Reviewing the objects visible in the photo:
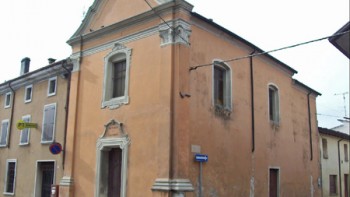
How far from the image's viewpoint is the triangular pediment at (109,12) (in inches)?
594

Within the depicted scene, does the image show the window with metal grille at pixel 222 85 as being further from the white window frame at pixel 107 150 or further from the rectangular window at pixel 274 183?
the rectangular window at pixel 274 183

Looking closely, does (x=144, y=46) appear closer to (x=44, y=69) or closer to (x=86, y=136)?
(x=86, y=136)

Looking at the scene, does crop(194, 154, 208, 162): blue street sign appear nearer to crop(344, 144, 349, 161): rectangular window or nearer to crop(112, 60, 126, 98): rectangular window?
crop(112, 60, 126, 98): rectangular window

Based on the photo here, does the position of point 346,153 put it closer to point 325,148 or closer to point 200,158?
point 325,148

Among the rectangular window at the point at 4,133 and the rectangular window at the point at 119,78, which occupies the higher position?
the rectangular window at the point at 119,78

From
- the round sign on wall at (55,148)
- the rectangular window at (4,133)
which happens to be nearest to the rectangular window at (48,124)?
the round sign on wall at (55,148)

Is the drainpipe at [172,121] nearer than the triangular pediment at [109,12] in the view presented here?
Yes

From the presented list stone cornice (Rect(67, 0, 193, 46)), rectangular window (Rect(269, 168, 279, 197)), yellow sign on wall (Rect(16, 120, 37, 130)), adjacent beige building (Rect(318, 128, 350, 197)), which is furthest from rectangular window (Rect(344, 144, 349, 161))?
yellow sign on wall (Rect(16, 120, 37, 130))

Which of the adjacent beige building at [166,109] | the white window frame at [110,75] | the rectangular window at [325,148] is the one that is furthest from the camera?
the rectangular window at [325,148]

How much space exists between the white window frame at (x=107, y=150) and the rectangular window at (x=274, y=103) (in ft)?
25.7

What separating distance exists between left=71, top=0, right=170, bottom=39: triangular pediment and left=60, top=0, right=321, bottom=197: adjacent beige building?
5 centimetres

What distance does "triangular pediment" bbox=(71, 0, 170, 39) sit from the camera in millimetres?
15094

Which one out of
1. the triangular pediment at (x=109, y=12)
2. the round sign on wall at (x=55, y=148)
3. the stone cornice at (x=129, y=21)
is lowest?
the round sign on wall at (x=55, y=148)

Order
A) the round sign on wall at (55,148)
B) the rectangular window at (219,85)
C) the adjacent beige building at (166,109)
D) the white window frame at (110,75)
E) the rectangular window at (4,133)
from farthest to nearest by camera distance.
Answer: the rectangular window at (4,133)
the round sign on wall at (55,148)
the rectangular window at (219,85)
the white window frame at (110,75)
the adjacent beige building at (166,109)
